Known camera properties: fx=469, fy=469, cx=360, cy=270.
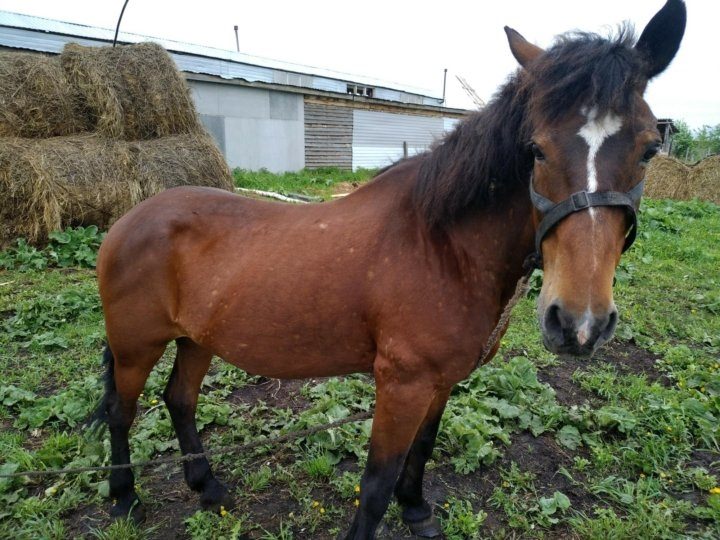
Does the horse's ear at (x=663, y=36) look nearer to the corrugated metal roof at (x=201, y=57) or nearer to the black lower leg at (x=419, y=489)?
the black lower leg at (x=419, y=489)

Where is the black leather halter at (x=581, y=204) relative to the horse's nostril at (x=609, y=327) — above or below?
above

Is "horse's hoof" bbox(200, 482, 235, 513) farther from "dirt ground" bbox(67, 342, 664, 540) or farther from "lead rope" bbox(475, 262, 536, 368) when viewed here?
"lead rope" bbox(475, 262, 536, 368)

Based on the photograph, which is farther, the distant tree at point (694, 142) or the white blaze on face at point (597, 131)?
the distant tree at point (694, 142)

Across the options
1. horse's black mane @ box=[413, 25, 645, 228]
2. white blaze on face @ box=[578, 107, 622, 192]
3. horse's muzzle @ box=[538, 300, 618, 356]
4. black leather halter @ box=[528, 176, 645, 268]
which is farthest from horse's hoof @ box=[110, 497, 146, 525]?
white blaze on face @ box=[578, 107, 622, 192]

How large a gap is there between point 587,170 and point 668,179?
65.3 feet

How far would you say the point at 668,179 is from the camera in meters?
17.8

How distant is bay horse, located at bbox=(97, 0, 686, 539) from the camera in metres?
1.50

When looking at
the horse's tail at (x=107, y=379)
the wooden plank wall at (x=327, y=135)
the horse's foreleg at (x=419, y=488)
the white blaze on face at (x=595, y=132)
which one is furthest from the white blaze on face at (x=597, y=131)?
the wooden plank wall at (x=327, y=135)

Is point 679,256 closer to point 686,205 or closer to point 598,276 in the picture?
point 686,205

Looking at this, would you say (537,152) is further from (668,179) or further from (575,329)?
(668,179)

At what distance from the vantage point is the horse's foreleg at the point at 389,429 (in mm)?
1996

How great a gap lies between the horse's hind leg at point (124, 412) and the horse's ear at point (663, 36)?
103 inches

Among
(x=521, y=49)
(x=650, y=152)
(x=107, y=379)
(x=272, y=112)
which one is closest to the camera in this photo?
(x=650, y=152)

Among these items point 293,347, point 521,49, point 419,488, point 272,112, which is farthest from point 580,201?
point 272,112
